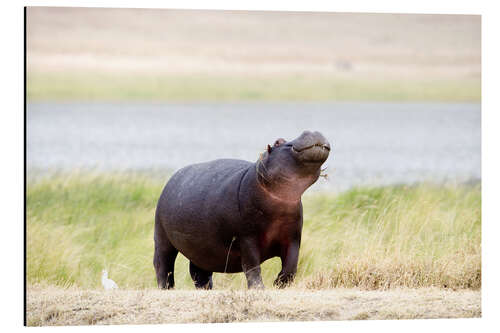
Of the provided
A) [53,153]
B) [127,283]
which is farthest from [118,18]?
[53,153]

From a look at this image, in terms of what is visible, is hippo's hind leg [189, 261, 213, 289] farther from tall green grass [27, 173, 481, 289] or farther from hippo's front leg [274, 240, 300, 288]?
hippo's front leg [274, 240, 300, 288]

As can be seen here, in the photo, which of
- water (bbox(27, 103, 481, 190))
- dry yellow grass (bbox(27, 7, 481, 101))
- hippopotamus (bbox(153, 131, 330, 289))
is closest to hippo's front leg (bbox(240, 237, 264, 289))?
hippopotamus (bbox(153, 131, 330, 289))

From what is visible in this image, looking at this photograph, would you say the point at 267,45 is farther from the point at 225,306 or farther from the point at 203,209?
the point at 225,306

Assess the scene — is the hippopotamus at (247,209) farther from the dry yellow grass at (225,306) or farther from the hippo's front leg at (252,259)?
the dry yellow grass at (225,306)

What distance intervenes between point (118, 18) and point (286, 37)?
4245 millimetres

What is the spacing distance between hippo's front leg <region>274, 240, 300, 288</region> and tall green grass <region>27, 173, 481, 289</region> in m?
0.46

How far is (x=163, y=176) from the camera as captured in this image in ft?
44.1

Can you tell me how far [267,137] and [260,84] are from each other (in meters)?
8.03

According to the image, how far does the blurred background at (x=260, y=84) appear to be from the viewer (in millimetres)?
10266

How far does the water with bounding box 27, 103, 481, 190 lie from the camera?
19.0 metres

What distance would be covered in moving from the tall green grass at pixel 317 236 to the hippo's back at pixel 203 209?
0.86 metres

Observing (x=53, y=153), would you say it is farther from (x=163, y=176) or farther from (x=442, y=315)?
(x=442, y=315)

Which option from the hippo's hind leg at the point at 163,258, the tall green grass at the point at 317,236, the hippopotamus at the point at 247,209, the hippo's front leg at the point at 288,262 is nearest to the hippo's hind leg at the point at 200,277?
the hippo's hind leg at the point at 163,258

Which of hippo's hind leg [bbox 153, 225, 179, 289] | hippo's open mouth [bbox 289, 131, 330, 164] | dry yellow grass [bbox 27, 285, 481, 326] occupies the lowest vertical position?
dry yellow grass [bbox 27, 285, 481, 326]
